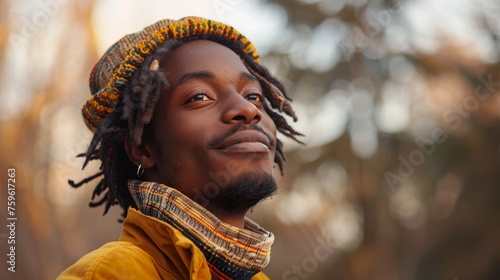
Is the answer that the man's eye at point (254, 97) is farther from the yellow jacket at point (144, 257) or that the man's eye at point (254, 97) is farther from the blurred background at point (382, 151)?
the blurred background at point (382, 151)

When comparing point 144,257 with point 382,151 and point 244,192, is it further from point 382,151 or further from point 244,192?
point 382,151

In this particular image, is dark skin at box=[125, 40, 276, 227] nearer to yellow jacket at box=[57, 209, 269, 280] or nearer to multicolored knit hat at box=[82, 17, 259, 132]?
multicolored knit hat at box=[82, 17, 259, 132]

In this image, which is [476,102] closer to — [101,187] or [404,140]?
[404,140]

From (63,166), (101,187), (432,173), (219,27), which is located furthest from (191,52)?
(432,173)

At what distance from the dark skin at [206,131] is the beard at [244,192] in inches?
0.6

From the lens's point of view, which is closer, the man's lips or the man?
the man

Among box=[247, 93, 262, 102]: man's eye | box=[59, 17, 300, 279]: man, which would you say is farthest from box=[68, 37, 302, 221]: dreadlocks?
box=[247, 93, 262, 102]: man's eye

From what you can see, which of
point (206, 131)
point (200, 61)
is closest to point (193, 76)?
point (200, 61)

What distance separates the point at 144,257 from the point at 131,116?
66 centimetres

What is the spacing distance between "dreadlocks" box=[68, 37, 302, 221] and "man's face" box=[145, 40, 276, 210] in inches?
2.5

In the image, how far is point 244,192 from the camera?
106 inches

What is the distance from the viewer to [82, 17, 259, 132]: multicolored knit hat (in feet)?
9.91

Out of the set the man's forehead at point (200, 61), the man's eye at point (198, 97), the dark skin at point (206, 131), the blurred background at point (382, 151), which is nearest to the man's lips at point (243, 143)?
the dark skin at point (206, 131)

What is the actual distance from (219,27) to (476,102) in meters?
8.91
